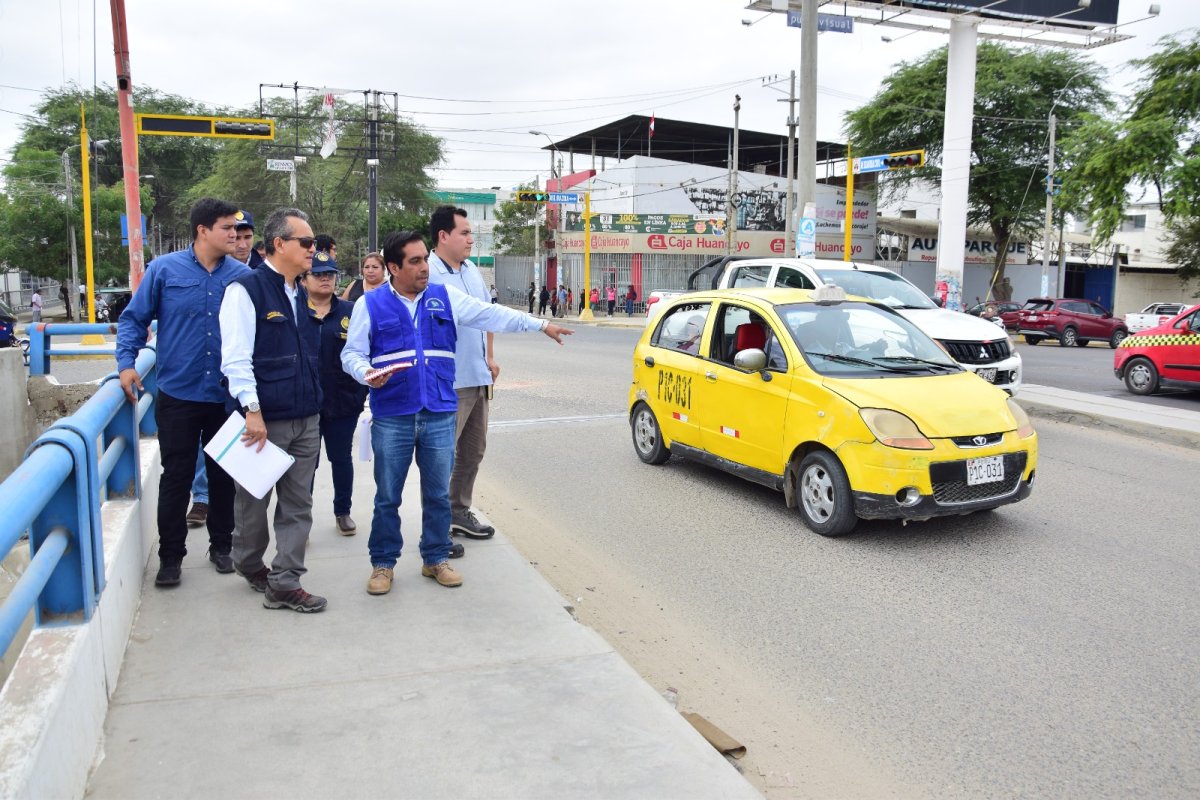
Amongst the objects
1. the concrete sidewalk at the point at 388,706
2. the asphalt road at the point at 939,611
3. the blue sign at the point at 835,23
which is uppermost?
the blue sign at the point at 835,23

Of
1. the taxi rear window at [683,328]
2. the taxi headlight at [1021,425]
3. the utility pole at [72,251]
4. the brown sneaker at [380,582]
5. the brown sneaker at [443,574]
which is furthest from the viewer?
the utility pole at [72,251]

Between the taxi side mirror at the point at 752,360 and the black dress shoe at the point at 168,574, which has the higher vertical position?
the taxi side mirror at the point at 752,360

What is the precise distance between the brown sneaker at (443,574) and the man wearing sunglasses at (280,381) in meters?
0.66

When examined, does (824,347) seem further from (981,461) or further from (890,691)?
(890,691)

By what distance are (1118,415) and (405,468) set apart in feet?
31.7

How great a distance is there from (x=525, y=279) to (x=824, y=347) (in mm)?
49366

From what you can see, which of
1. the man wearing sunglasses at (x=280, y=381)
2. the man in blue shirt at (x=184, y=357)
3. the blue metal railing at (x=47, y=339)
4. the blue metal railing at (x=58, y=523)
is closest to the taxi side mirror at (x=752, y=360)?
the man wearing sunglasses at (x=280, y=381)

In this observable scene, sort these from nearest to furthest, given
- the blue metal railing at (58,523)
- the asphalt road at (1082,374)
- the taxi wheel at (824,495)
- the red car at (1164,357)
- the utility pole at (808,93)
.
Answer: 1. the blue metal railing at (58,523)
2. the taxi wheel at (824,495)
3. the red car at (1164,357)
4. the asphalt road at (1082,374)
5. the utility pole at (808,93)

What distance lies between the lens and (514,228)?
206 feet

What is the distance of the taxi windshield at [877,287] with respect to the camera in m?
11.4

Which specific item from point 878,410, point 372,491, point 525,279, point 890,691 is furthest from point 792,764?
point 525,279

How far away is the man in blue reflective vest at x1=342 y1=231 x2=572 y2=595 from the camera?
471 cm

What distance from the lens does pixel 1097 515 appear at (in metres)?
7.02

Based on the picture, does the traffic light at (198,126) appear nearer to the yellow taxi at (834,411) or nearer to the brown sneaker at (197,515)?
the yellow taxi at (834,411)
